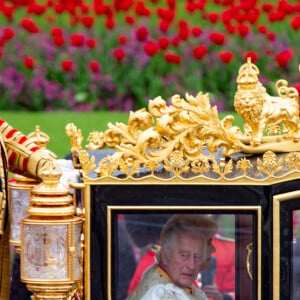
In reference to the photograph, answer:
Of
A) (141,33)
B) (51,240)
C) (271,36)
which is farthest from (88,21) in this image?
(51,240)

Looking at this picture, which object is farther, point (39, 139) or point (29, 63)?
point (29, 63)

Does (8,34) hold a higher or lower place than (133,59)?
higher

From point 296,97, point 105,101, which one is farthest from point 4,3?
point 296,97

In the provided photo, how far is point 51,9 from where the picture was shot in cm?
1269

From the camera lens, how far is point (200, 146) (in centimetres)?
470

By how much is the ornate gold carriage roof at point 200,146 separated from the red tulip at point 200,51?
5400 millimetres

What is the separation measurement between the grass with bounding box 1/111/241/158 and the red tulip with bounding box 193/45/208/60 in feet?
1.54

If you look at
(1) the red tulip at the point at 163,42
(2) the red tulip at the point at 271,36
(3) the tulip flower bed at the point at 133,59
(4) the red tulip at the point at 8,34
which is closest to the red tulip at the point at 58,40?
(3) the tulip flower bed at the point at 133,59

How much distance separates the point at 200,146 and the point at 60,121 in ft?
17.7

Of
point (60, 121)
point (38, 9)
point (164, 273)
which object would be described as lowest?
point (164, 273)

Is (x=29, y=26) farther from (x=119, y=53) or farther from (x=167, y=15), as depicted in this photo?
(x=167, y=15)

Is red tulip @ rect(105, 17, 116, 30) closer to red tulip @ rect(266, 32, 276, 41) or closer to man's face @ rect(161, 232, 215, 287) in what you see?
red tulip @ rect(266, 32, 276, 41)

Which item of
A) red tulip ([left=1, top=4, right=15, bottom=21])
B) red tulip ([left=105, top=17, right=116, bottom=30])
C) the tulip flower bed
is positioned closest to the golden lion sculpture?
the tulip flower bed

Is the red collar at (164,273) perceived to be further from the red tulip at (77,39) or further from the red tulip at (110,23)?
the red tulip at (110,23)
